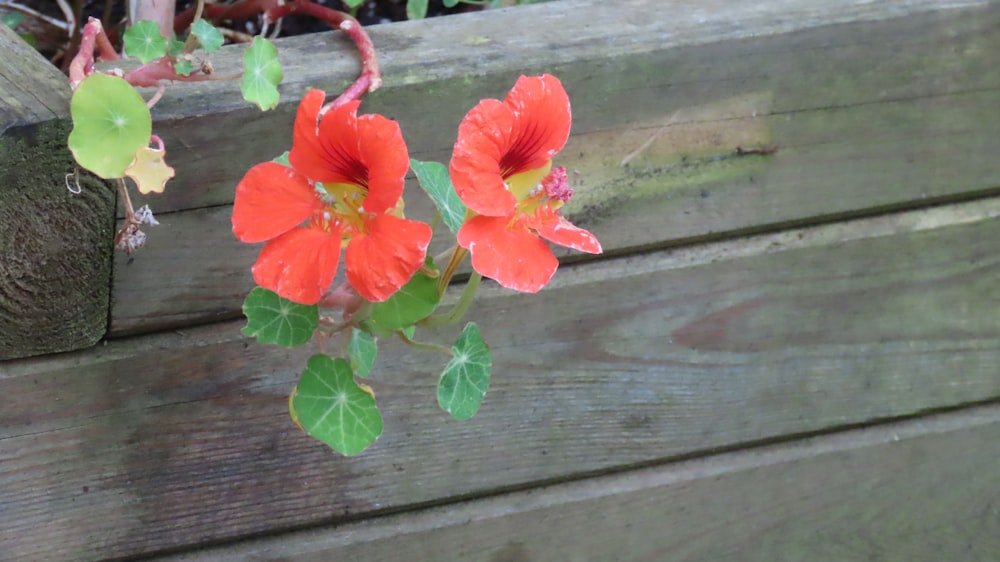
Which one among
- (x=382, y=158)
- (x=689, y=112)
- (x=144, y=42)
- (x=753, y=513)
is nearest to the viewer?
(x=382, y=158)

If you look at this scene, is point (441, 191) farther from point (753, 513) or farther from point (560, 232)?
point (753, 513)

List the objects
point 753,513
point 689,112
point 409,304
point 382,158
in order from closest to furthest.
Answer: point 382,158
point 409,304
point 689,112
point 753,513

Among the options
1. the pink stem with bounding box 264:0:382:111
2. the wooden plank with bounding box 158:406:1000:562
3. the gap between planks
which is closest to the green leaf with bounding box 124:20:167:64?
the pink stem with bounding box 264:0:382:111

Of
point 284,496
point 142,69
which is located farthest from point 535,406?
point 142,69

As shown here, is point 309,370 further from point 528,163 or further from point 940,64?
point 940,64

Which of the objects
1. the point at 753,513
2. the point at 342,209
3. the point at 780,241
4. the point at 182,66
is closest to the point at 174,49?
the point at 182,66

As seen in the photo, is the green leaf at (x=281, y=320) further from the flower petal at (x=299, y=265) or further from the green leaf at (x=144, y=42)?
the green leaf at (x=144, y=42)
